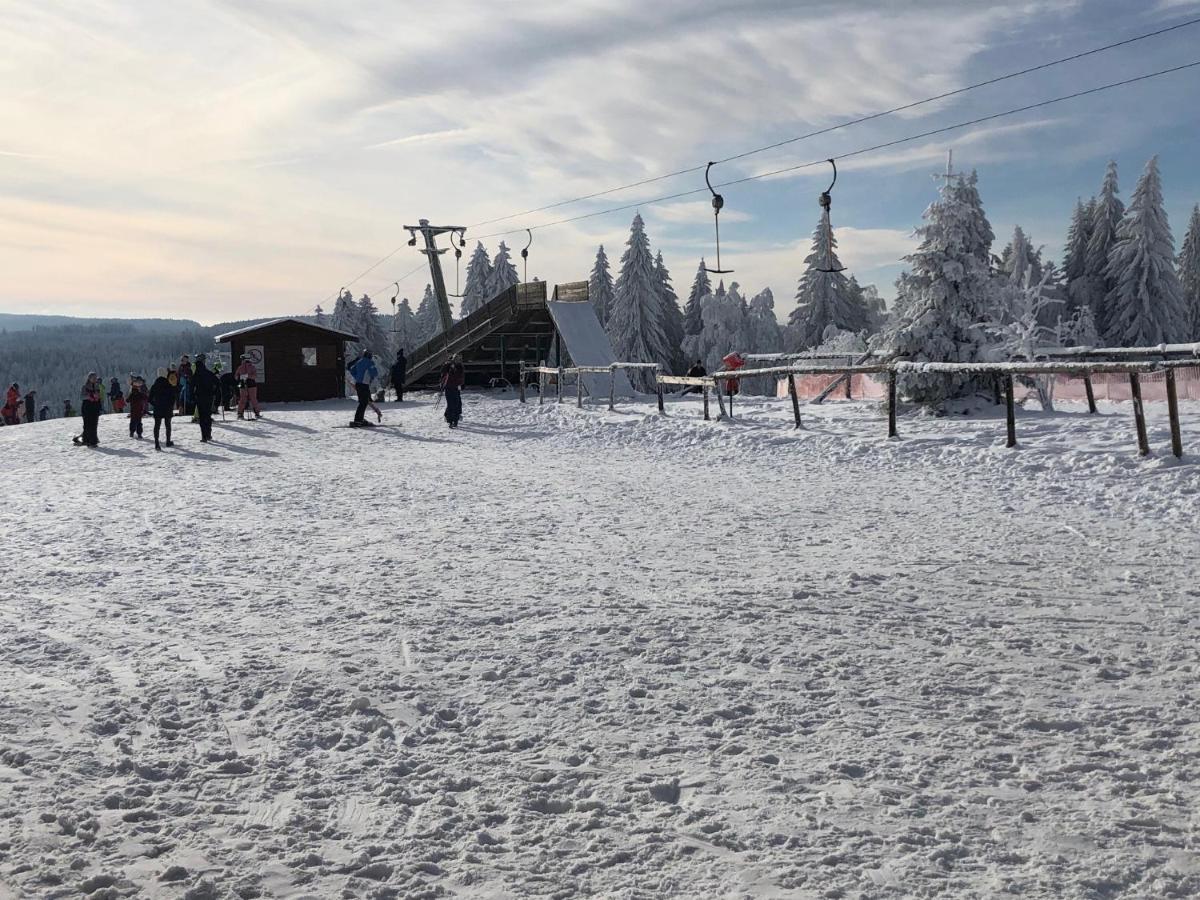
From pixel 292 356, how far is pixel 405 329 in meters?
72.8

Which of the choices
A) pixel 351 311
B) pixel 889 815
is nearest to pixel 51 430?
pixel 889 815

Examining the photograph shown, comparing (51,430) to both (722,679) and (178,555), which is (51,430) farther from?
(722,679)

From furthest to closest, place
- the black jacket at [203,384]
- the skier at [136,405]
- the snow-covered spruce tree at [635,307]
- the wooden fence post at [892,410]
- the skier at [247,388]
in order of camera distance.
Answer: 1. the snow-covered spruce tree at [635,307]
2. the skier at [247,388]
3. the skier at [136,405]
4. the black jacket at [203,384]
5. the wooden fence post at [892,410]

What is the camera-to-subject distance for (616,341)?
61.8 metres

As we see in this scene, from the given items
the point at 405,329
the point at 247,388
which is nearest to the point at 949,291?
the point at 247,388

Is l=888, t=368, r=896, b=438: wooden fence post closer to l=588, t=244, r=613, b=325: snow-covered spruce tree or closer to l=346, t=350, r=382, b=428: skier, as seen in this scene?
l=346, t=350, r=382, b=428: skier

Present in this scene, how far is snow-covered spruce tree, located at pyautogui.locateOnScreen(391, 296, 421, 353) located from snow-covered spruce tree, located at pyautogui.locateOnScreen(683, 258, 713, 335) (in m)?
31.5

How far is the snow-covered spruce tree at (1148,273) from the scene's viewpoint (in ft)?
152

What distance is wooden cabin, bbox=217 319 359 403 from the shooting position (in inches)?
1347

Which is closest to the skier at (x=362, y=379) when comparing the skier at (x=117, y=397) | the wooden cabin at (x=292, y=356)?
the wooden cabin at (x=292, y=356)

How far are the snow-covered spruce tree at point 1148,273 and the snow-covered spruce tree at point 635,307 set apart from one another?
26.8 m

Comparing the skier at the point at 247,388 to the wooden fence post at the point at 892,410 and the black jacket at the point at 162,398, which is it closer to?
the black jacket at the point at 162,398

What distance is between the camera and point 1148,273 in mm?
46375

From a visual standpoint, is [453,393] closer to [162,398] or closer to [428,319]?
[162,398]
